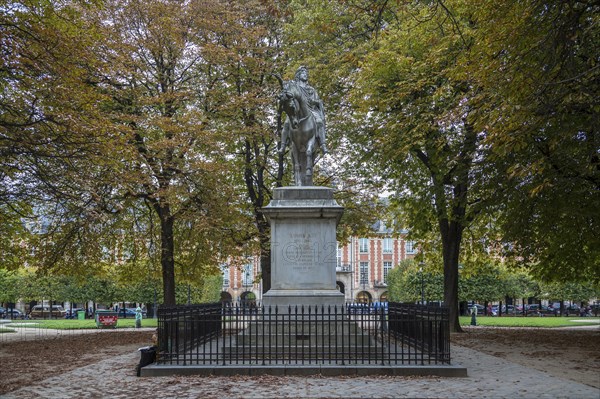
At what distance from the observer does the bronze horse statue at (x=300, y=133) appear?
14.5 metres

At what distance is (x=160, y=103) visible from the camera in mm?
20938

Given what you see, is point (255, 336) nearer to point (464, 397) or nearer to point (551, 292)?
point (464, 397)

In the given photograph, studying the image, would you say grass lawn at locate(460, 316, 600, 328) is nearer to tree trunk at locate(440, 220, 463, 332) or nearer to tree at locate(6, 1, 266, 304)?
tree trunk at locate(440, 220, 463, 332)

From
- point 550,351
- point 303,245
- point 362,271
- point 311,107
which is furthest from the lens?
point 362,271

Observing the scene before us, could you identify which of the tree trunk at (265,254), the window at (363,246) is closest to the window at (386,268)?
the window at (363,246)

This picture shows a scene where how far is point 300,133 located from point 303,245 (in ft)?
9.47

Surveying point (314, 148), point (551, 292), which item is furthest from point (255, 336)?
point (551, 292)

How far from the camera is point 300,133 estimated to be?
14.7m

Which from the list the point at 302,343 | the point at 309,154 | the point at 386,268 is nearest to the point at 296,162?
the point at 309,154

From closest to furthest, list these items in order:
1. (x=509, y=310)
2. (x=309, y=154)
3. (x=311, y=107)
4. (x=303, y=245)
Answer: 1. (x=303, y=245)
2. (x=309, y=154)
3. (x=311, y=107)
4. (x=509, y=310)

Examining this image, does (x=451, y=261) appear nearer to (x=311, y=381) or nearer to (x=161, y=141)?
(x=161, y=141)

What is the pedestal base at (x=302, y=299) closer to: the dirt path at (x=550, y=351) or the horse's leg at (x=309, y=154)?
the horse's leg at (x=309, y=154)

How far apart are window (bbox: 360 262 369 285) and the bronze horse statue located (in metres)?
67.0

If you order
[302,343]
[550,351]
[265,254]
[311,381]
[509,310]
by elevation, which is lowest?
[509,310]
